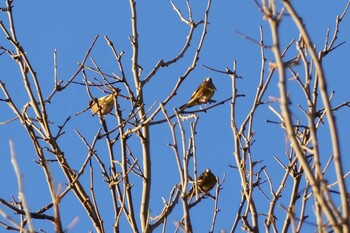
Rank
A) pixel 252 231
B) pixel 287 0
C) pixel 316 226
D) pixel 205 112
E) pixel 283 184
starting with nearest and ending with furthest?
pixel 287 0 < pixel 316 226 < pixel 252 231 < pixel 283 184 < pixel 205 112

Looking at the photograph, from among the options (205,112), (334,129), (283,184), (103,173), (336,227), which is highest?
(205,112)

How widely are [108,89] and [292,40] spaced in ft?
3.68

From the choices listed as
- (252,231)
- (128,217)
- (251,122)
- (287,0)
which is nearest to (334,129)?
(287,0)

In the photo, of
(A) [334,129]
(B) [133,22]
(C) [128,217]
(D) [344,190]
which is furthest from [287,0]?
(B) [133,22]

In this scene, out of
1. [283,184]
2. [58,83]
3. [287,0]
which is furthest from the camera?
[58,83]

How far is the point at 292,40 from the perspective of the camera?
15.0 feet

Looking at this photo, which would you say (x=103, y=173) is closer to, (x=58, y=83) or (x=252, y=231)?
(x=58, y=83)

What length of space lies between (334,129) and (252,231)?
141cm

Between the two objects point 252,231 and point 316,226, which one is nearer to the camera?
point 316,226

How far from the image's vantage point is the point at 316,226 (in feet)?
9.34

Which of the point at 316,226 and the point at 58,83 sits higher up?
the point at 58,83

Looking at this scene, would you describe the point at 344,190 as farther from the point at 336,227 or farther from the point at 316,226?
the point at 316,226

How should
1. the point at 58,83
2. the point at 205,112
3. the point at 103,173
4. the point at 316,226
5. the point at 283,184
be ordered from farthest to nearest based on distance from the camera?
the point at 205,112, the point at 58,83, the point at 103,173, the point at 283,184, the point at 316,226

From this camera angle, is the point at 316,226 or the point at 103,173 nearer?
the point at 316,226
